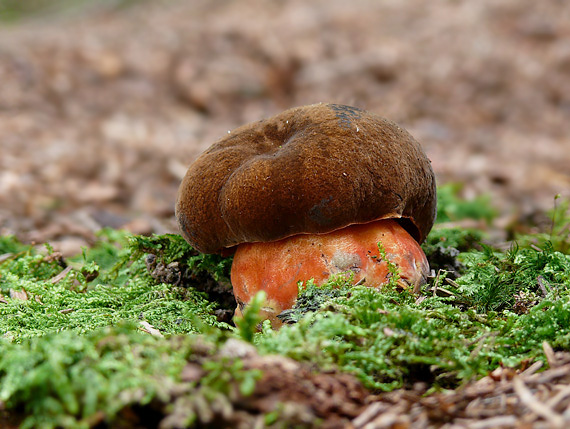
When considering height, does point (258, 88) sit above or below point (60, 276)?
above

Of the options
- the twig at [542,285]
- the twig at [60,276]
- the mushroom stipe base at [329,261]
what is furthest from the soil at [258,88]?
the twig at [542,285]

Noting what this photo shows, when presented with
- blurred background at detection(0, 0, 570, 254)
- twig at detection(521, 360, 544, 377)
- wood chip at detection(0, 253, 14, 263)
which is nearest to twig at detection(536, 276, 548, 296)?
twig at detection(521, 360, 544, 377)

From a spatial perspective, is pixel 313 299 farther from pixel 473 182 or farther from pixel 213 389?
pixel 473 182

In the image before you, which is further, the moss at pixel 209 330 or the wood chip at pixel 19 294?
the wood chip at pixel 19 294

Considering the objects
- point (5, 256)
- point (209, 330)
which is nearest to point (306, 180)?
point (209, 330)

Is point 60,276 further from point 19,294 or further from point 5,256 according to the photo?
point 5,256

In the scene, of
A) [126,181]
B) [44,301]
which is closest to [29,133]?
[126,181]

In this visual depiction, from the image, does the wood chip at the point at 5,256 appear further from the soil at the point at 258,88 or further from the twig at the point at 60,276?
the soil at the point at 258,88
